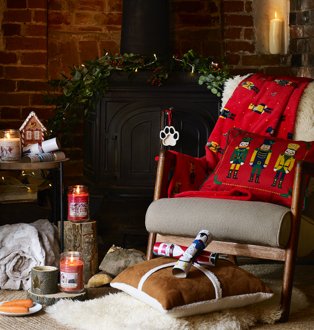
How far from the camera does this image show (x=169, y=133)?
407cm

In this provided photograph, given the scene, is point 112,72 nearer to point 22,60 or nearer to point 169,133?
point 169,133

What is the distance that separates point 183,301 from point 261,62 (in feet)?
8.05

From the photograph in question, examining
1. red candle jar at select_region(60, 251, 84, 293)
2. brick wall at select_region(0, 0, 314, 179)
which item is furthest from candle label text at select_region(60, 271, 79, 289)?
brick wall at select_region(0, 0, 314, 179)

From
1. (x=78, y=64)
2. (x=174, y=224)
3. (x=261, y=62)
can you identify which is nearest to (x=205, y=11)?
(x=261, y=62)

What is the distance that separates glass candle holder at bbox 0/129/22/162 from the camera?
3.62 m

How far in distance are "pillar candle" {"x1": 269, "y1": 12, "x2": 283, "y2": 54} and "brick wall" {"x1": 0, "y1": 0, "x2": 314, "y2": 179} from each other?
3.1 inches

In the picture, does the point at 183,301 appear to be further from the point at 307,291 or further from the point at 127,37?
the point at 127,37

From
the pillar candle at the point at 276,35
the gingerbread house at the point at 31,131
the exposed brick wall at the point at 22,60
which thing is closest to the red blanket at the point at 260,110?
the gingerbread house at the point at 31,131

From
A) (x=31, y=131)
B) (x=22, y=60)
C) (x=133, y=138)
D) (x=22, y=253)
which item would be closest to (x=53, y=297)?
(x=22, y=253)

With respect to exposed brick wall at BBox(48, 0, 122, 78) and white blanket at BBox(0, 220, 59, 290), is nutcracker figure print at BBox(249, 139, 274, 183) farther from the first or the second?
exposed brick wall at BBox(48, 0, 122, 78)

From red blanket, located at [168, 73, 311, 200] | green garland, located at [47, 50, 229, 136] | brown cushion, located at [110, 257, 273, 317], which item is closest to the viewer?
brown cushion, located at [110, 257, 273, 317]

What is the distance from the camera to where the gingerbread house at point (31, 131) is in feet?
12.6

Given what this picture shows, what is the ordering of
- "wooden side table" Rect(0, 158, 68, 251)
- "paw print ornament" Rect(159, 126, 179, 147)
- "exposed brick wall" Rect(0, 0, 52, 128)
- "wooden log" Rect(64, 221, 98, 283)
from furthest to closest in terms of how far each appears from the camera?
"exposed brick wall" Rect(0, 0, 52, 128) < "paw print ornament" Rect(159, 126, 179, 147) < "wooden log" Rect(64, 221, 98, 283) < "wooden side table" Rect(0, 158, 68, 251)

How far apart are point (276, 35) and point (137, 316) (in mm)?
2456
